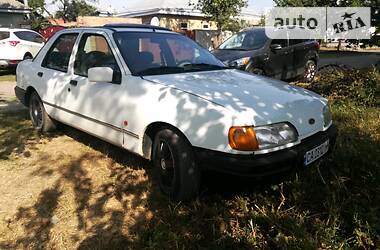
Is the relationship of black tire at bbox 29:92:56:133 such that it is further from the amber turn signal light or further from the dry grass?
the amber turn signal light

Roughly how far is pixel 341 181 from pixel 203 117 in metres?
1.51

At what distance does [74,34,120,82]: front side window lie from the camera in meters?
4.65

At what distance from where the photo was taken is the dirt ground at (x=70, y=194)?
11.6 feet

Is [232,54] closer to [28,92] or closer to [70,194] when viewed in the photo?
[28,92]

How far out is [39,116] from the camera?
20.3 feet

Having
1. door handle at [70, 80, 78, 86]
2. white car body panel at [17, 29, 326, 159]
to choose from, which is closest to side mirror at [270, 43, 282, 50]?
white car body panel at [17, 29, 326, 159]

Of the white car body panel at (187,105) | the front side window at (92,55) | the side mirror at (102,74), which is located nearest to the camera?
the white car body panel at (187,105)

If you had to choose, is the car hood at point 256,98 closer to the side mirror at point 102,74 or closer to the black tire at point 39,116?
the side mirror at point 102,74

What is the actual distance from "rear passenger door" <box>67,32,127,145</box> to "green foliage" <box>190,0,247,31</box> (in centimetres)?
1569

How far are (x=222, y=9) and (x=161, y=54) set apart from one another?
16.4 meters

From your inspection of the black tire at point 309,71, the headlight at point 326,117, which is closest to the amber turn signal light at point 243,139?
the headlight at point 326,117

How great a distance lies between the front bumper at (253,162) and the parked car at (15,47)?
505 inches

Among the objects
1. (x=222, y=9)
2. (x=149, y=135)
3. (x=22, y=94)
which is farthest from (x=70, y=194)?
(x=222, y=9)

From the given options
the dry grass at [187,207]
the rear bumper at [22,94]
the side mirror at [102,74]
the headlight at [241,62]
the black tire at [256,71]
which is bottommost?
the dry grass at [187,207]
